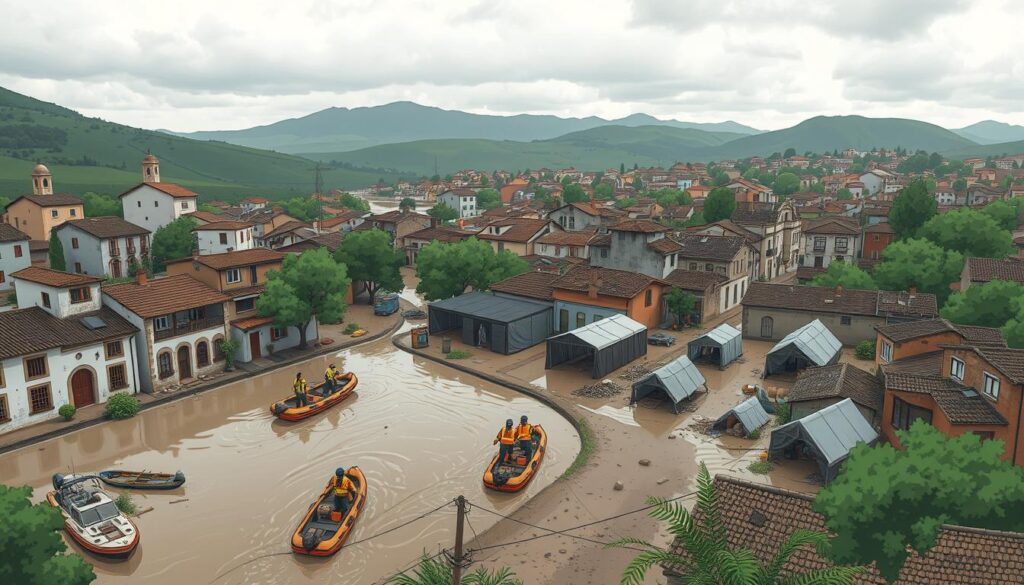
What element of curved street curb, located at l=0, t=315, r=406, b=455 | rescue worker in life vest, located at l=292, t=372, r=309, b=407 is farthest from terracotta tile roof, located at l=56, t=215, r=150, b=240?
rescue worker in life vest, located at l=292, t=372, r=309, b=407

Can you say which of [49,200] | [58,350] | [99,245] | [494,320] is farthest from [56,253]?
[494,320]

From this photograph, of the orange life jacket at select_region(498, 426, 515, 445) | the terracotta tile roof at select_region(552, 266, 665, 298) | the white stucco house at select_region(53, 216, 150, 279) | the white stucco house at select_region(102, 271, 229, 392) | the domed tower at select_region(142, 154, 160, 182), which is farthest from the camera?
the domed tower at select_region(142, 154, 160, 182)

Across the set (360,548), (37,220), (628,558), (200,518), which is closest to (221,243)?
(37,220)

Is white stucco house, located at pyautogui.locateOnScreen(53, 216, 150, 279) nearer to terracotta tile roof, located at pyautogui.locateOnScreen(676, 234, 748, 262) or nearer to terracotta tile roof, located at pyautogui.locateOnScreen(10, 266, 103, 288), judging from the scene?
terracotta tile roof, located at pyautogui.locateOnScreen(10, 266, 103, 288)

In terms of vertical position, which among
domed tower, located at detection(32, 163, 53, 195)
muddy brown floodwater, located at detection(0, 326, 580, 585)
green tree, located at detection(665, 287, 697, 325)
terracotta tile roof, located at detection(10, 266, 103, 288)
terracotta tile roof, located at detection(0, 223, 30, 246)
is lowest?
muddy brown floodwater, located at detection(0, 326, 580, 585)

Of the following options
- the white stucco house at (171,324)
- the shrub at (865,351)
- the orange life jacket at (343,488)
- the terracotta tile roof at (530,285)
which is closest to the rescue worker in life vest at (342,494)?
the orange life jacket at (343,488)

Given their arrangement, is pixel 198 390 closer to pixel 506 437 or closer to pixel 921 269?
pixel 506 437
